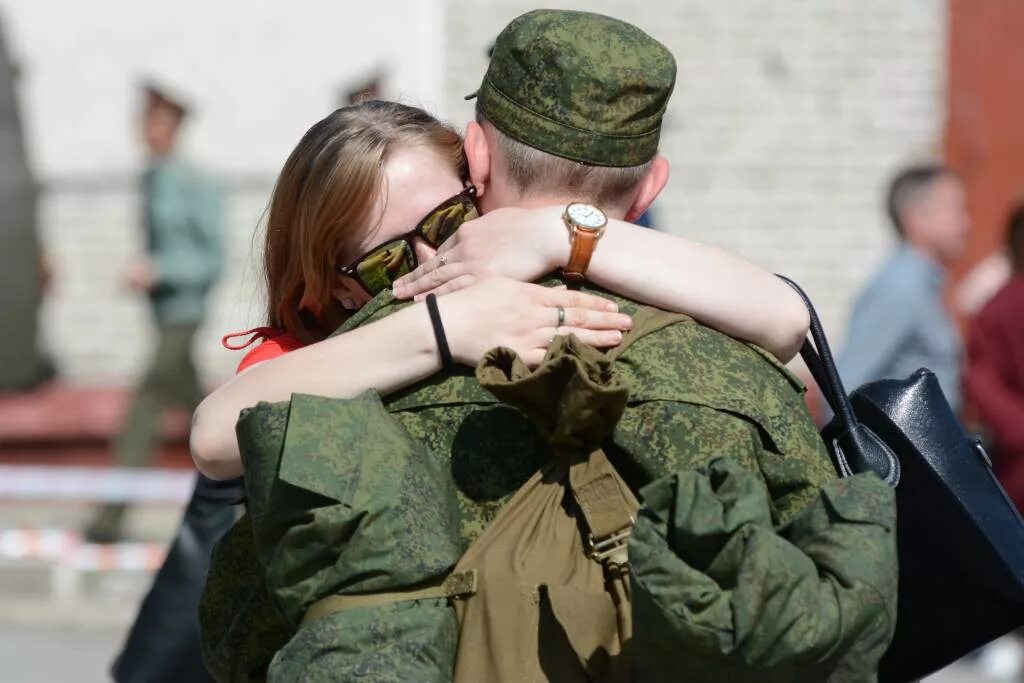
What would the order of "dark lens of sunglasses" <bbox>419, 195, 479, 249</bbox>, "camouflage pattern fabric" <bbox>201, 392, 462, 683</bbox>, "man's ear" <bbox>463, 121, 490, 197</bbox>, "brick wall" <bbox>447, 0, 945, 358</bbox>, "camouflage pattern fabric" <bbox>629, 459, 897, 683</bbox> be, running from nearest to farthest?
"camouflage pattern fabric" <bbox>629, 459, 897, 683</bbox> → "camouflage pattern fabric" <bbox>201, 392, 462, 683</bbox> → "man's ear" <bbox>463, 121, 490, 197</bbox> → "dark lens of sunglasses" <bbox>419, 195, 479, 249</bbox> → "brick wall" <bbox>447, 0, 945, 358</bbox>

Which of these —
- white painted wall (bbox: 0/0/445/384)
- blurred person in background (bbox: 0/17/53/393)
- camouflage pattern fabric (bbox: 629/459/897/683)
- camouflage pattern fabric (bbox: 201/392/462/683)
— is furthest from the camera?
white painted wall (bbox: 0/0/445/384)

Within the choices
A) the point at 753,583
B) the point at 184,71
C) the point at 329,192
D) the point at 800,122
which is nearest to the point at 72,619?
the point at 184,71

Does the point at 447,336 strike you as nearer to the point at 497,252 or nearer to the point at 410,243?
the point at 497,252

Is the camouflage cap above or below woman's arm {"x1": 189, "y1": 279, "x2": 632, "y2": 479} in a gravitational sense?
above

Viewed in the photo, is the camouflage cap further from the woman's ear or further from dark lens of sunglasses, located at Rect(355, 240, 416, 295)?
the woman's ear

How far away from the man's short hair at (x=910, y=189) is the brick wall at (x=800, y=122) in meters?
2.55

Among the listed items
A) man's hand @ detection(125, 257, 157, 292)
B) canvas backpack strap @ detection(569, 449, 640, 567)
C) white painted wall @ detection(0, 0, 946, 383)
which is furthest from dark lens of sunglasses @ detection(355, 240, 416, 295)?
white painted wall @ detection(0, 0, 946, 383)

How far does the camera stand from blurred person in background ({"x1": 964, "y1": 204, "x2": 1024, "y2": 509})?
6145 millimetres

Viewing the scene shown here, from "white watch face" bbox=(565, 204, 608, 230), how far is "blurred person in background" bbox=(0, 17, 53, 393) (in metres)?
7.31

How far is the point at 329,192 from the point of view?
2186mm

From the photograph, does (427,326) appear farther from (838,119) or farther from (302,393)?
(838,119)

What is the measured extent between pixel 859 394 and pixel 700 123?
7.24 m

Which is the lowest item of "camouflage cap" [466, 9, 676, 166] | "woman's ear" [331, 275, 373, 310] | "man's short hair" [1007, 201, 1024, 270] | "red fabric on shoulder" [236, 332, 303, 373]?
"man's short hair" [1007, 201, 1024, 270]

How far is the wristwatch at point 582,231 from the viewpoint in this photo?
6.24ft
